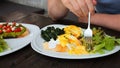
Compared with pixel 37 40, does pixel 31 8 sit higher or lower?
lower

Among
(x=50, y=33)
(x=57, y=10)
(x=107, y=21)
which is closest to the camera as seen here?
(x=50, y=33)

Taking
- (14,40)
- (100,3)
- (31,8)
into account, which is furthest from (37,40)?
(31,8)

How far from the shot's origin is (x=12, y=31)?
0.98 metres

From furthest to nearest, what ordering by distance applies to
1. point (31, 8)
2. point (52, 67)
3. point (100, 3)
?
point (31, 8)
point (100, 3)
point (52, 67)

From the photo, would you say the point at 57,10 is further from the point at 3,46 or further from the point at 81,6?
the point at 3,46

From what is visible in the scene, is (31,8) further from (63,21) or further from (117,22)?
(117,22)

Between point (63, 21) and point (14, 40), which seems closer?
point (14, 40)

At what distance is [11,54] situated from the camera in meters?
0.82

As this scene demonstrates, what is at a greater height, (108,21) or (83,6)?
(83,6)

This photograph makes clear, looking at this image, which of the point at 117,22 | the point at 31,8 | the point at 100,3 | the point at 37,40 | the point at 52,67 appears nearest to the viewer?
the point at 52,67

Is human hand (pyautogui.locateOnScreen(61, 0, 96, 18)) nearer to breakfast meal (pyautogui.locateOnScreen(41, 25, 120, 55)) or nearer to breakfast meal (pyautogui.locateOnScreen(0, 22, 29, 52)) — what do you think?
breakfast meal (pyautogui.locateOnScreen(41, 25, 120, 55))

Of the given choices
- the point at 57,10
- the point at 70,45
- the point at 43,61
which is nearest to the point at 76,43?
the point at 70,45

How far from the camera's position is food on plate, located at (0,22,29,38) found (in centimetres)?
94

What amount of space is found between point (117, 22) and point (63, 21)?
255 millimetres
